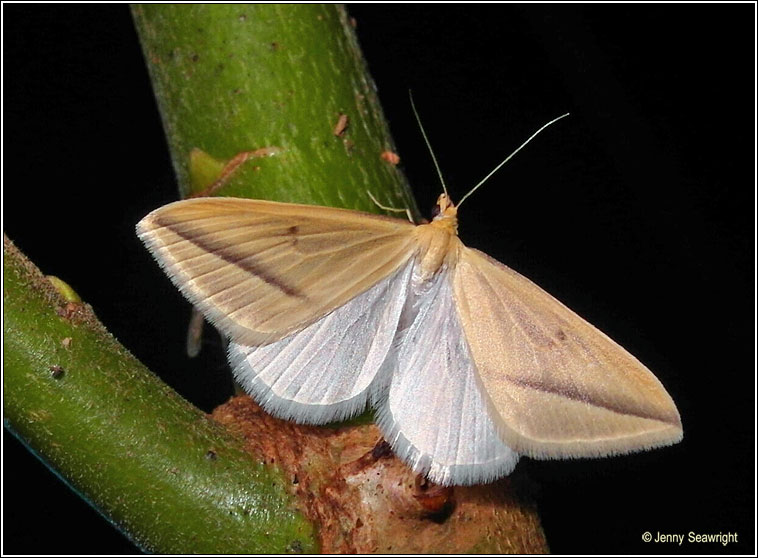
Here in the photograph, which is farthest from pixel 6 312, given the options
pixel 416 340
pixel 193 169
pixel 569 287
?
pixel 569 287

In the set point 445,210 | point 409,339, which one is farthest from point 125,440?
point 445,210

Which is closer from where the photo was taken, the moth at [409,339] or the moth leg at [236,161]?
the moth at [409,339]

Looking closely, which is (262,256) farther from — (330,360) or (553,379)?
(553,379)

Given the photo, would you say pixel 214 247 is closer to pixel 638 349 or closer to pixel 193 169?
pixel 193 169

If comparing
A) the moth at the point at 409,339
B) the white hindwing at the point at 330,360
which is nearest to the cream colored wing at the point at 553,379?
the moth at the point at 409,339

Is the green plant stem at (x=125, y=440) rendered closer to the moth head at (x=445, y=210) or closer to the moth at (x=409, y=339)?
the moth at (x=409, y=339)

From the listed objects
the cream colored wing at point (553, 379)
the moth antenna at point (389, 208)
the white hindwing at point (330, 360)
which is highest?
the moth antenna at point (389, 208)
